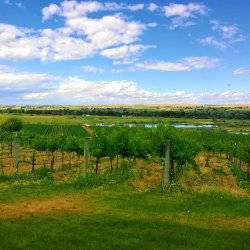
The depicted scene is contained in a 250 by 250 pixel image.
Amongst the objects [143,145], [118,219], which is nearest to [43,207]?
[118,219]

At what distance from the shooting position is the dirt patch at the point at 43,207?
1714 centimetres

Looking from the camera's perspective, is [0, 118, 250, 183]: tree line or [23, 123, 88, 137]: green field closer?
[0, 118, 250, 183]: tree line

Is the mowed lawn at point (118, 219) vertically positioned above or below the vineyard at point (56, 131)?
above

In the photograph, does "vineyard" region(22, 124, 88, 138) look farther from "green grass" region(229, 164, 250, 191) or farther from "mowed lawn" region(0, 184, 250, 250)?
"mowed lawn" region(0, 184, 250, 250)

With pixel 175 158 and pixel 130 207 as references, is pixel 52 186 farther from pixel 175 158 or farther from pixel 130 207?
pixel 175 158

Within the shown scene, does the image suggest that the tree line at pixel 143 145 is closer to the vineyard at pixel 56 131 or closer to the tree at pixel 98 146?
the tree at pixel 98 146

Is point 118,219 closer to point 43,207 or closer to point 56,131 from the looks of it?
point 43,207

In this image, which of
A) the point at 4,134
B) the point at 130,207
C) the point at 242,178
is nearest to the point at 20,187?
the point at 130,207

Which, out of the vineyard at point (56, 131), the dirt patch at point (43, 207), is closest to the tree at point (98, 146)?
the dirt patch at point (43, 207)

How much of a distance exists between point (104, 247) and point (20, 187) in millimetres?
10747

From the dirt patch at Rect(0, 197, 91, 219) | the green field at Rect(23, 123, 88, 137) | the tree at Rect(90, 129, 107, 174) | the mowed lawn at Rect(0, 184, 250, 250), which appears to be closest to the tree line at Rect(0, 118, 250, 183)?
the tree at Rect(90, 129, 107, 174)

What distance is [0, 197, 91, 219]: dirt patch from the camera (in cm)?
1714

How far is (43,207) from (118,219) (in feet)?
11.7

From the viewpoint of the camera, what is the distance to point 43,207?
1822 cm
